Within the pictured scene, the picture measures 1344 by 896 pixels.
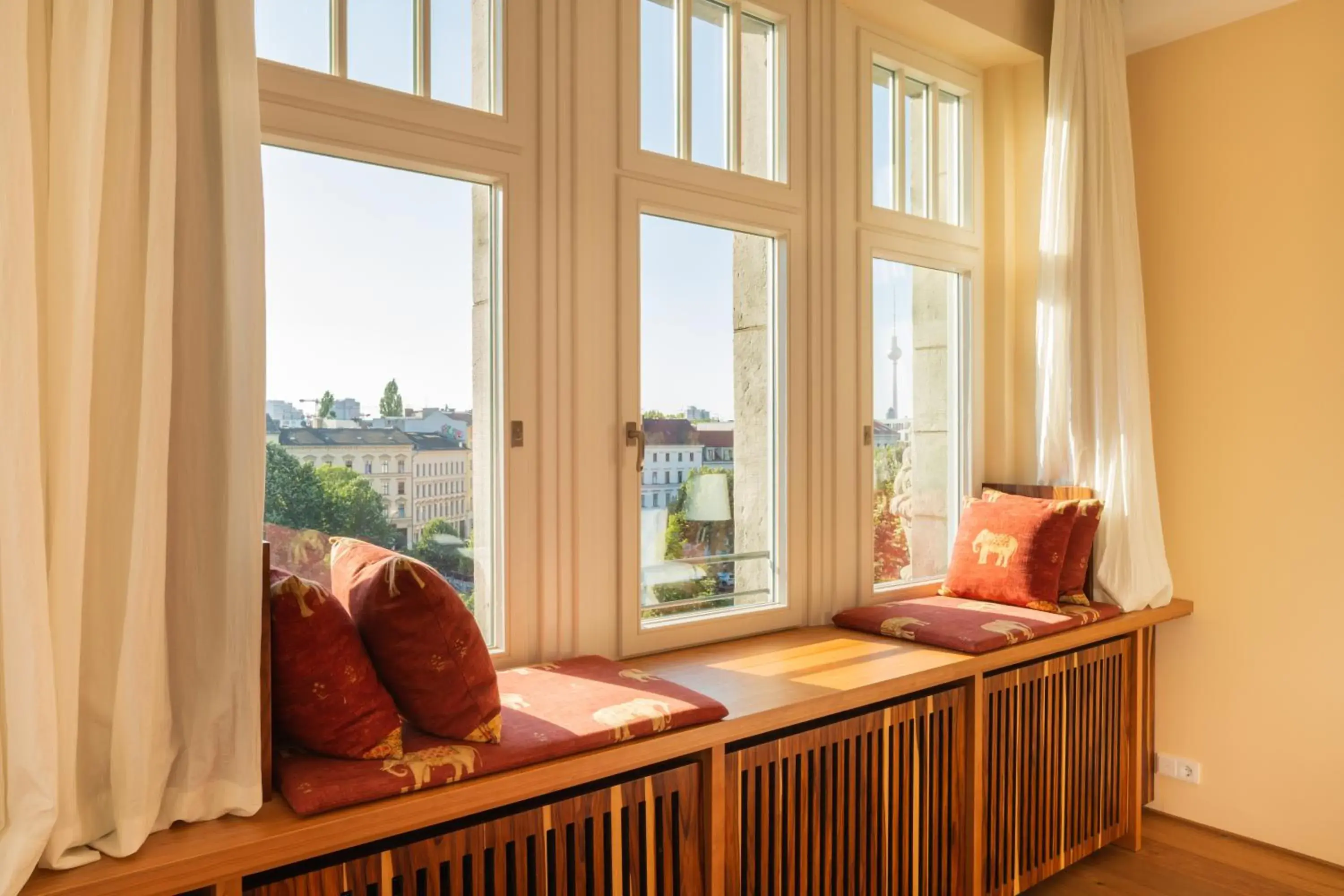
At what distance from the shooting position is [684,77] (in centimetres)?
238

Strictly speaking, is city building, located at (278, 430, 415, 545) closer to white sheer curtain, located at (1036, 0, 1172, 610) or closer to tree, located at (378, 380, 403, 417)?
tree, located at (378, 380, 403, 417)

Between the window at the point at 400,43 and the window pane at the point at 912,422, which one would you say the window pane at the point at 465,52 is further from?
the window pane at the point at 912,422

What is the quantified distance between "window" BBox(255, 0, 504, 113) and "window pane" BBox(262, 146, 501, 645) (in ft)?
0.60

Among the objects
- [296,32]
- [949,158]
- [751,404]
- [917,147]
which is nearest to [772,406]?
[751,404]

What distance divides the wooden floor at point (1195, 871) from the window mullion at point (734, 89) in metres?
2.23

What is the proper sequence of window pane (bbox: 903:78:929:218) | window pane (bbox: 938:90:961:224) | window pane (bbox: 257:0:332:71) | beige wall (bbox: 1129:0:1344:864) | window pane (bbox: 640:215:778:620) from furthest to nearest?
window pane (bbox: 938:90:961:224) → window pane (bbox: 903:78:929:218) → beige wall (bbox: 1129:0:1344:864) → window pane (bbox: 640:215:778:620) → window pane (bbox: 257:0:332:71)

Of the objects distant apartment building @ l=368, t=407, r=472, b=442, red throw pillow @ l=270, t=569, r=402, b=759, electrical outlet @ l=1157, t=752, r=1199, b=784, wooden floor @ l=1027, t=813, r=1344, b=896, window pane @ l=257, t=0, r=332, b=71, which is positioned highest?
window pane @ l=257, t=0, r=332, b=71

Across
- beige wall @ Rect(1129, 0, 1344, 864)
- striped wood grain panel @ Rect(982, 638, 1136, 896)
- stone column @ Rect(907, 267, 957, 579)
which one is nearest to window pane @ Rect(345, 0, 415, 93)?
stone column @ Rect(907, 267, 957, 579)

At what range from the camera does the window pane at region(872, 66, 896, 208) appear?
2.90 metres

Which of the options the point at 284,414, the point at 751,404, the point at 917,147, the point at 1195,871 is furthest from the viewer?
the point at 917,147

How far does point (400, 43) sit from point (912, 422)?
1.88 m

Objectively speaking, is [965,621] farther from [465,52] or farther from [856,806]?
[465,52]

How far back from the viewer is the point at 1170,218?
3.10m

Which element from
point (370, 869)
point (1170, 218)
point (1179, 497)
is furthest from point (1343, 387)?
point (370, 869)
